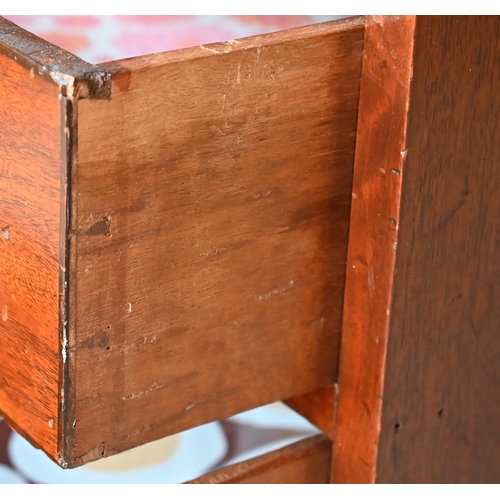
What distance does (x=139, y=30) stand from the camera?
1.51m

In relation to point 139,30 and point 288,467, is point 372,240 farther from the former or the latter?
point 139,30

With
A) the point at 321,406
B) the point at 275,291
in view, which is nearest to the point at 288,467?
the point at 321,406

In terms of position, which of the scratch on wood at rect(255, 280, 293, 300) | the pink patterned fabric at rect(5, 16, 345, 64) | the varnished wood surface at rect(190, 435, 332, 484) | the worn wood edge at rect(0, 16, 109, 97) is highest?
the worn wood edge at rect(0, 16, 109, 97)

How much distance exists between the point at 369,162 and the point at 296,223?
7 centimetres

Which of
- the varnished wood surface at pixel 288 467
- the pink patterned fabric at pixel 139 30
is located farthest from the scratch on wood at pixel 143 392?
the pink patterned fabric at pixel 139 30

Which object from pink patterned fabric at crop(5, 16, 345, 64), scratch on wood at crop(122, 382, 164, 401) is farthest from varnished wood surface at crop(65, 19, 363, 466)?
pink patterned fabric at crop(5, 16, 345, 64)

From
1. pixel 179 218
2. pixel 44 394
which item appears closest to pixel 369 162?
pixel 179 218

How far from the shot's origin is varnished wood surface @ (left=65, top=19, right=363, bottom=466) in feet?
2.06

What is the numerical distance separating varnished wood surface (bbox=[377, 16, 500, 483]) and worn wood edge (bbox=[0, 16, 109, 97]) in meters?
0.24

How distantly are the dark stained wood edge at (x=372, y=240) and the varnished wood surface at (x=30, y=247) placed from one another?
9.7 inches

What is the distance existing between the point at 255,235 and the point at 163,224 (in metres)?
0.08

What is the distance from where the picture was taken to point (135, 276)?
26.1 inches

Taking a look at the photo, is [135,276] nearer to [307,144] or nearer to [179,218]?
[179,218]

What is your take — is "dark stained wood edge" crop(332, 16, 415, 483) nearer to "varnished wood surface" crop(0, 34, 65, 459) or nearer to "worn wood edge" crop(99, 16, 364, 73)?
"worn wood edge" crop(99, 16, 364, 73)
